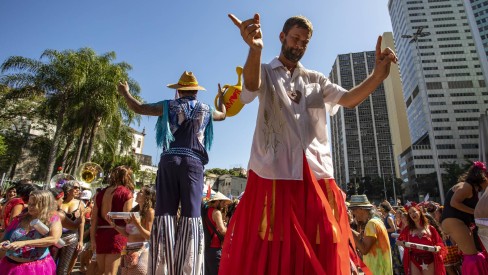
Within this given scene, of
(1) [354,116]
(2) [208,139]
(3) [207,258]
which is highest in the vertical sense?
(1) [354,116]

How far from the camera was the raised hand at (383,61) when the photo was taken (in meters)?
2.05

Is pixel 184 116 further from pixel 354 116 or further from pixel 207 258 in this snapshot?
pixel 354 116

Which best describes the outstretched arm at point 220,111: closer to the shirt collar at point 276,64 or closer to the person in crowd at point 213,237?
the shirt collar at point 276,64

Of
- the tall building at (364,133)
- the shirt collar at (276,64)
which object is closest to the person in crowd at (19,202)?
the shirt collar at (276,64)

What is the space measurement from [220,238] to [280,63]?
4.50m

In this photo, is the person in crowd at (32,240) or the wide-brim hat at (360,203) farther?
the wide-brim hat at (360,203)

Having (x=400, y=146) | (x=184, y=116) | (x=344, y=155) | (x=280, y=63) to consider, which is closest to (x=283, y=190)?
(x=280, y=63)

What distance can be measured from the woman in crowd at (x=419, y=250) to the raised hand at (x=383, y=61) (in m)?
4.41

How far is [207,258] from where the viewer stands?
577 cm

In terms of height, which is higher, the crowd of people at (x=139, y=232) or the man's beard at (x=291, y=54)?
the man's beard at (x=291, y=54)

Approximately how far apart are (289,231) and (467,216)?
380 cm

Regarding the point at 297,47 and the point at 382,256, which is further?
the point at 382,256

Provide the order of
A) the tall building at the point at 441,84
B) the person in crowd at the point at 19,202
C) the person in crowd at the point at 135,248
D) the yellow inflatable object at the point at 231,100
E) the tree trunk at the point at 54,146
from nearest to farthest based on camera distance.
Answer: the yellow inflatable object at the point at 231,100 → the person in crowd at the point at 135,248 → the person in crowd at the point at 19,202 → the tree trunk at the point at 54,146 → the tall building at the point at 441,84

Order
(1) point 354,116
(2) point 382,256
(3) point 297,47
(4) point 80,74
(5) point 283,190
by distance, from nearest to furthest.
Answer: (5) point 283,190 < (3) point 297,47 < (2) point 382,256 < (4) point 80,74 < (1) point 354,116
